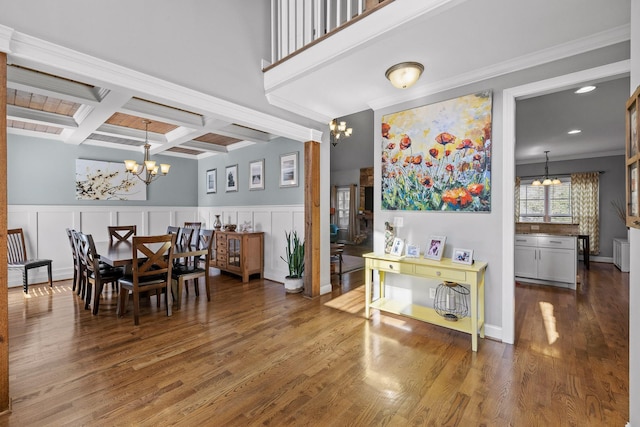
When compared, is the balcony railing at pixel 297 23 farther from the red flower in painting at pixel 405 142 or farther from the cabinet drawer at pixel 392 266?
the cabinet drawer at pixel 392 266

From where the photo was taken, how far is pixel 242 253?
485 centimetres

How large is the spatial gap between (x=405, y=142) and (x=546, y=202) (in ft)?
22.3

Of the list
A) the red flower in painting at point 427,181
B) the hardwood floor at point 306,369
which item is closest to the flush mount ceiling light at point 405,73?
the red flower in painting at point 427,181

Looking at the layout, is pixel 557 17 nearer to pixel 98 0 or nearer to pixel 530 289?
pixel 98 0

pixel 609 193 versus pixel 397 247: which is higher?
pixel 609 193

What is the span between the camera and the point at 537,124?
4.72m

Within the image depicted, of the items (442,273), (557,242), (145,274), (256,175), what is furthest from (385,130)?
(557,242)

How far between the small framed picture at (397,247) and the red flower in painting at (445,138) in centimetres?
112

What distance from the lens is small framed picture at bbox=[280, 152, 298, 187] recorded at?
4773 millimetres

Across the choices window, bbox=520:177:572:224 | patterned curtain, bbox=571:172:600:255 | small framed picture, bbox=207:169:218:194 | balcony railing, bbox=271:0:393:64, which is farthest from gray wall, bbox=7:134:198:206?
patterned curtain, bbox=571:172:600:255

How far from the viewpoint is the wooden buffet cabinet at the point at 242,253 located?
191 inches

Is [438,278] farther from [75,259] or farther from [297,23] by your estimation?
[75,259]

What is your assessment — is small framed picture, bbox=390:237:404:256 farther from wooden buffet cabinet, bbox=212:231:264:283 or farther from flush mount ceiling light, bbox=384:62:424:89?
wooden buffet cabinet, bbox=212:231:264:283

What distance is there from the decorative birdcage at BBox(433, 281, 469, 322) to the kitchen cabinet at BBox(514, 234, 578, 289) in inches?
76.2
